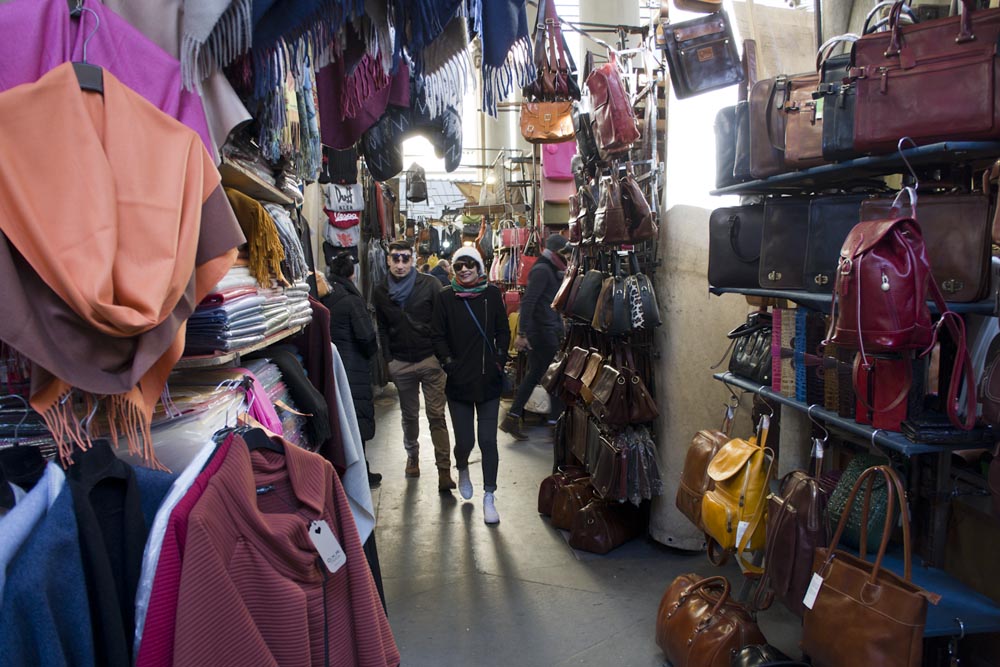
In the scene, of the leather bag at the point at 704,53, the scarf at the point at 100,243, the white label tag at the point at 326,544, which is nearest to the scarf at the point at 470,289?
the leather bag at the point at 704,53

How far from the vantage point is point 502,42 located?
63.7 inches

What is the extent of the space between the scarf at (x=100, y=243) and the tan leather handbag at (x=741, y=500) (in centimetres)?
216

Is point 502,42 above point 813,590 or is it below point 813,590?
above

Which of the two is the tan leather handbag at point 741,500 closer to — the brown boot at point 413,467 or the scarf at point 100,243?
the scarf at point 100,243

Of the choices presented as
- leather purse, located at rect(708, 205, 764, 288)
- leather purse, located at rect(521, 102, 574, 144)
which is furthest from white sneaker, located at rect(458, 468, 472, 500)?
leather purse, located at rect(521, 102, 574, 144)

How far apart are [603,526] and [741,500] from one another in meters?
1.61

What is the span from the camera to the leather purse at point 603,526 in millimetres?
4145

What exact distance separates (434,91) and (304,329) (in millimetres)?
1096

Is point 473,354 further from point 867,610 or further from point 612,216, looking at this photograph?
point 867,610

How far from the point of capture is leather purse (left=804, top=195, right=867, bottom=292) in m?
2.35

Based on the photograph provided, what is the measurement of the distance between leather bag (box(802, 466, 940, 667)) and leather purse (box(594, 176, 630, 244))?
2.03 m

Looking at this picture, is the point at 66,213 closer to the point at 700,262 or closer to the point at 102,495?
the point at 102,495

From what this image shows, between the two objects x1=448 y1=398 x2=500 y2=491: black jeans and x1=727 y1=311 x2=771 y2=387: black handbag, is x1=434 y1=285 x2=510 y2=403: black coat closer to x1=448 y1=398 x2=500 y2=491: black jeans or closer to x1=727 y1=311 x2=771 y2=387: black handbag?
x1=448 y1=398 x2=500 y2=491: black jeans

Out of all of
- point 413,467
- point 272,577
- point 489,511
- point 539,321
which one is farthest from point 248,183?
point 539,321
